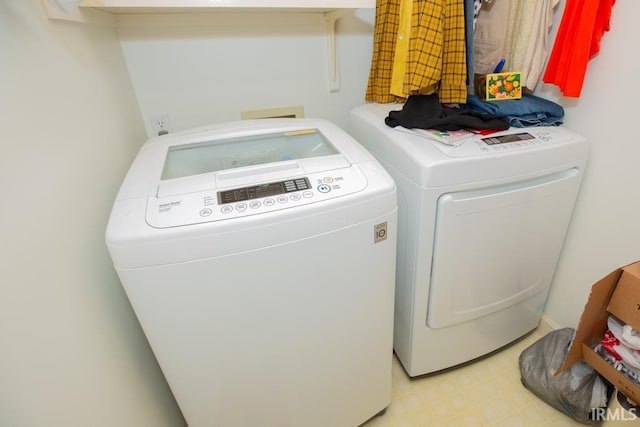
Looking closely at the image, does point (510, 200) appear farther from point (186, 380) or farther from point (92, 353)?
point (92, 353)

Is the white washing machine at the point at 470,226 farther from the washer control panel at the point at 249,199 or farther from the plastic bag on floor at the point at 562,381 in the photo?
the washer control panel at the point at 249,199

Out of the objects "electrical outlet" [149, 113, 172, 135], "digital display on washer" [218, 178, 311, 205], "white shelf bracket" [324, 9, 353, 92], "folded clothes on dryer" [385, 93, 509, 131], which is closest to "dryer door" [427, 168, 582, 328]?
"folded clothes on dryer" [385, 93, 509, 131]

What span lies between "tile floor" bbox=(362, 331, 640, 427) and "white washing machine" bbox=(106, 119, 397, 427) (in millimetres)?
384

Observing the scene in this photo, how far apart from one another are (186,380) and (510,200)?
1064 mm

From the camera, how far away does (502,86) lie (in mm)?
1160

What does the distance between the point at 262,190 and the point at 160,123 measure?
0.86 metres

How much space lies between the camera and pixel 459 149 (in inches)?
37.3

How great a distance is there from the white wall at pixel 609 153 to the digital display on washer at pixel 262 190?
1073 mm

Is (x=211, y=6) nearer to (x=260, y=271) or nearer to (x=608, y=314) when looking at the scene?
(x=260, y=271)

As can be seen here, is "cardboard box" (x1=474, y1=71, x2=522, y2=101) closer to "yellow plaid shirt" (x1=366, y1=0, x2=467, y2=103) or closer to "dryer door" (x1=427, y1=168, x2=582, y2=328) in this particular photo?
"yellow plaid shirt" (x1=366, y1=0, x2=467, y2=103)

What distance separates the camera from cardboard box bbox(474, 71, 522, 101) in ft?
3.77

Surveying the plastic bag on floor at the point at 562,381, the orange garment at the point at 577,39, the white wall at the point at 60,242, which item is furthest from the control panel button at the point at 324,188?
the plastic bag on floor at the point at 562,381

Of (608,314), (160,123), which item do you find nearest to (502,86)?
(608,314)

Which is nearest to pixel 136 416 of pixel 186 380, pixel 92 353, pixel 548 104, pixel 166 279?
pixel 186 380
